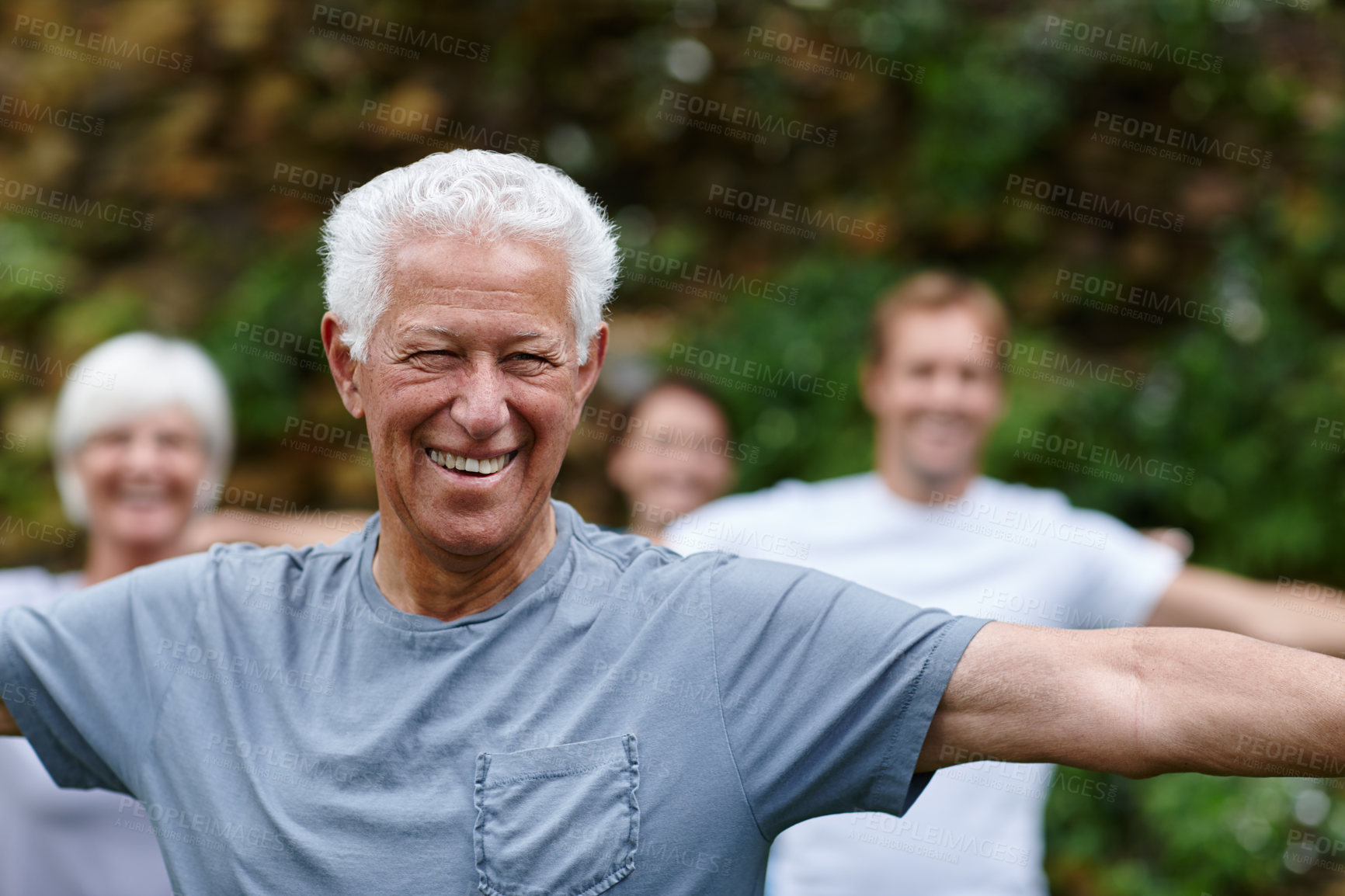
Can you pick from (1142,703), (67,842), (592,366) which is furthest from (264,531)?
(1142,703)

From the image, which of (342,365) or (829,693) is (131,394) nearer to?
(342,365)

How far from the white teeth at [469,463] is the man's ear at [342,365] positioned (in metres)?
0.16

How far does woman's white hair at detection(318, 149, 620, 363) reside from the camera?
152 cm

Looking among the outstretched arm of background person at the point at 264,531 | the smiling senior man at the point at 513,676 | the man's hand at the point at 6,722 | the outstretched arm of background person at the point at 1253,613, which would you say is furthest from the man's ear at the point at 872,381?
the man's hand at the point at 6,722

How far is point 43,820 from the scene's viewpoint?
2711mm

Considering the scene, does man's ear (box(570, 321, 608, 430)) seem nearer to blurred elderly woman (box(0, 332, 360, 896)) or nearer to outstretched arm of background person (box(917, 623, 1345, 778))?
outstretched arm of background person (box(917, 623, 1345, 778))

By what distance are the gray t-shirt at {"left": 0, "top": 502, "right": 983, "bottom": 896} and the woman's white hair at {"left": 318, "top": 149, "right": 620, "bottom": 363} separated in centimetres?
37

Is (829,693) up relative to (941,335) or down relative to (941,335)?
down

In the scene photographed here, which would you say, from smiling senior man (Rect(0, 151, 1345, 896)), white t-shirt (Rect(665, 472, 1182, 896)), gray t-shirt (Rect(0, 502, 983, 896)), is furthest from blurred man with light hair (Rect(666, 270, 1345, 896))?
gray t-shirt (Rect(0, 502, 983, 896))

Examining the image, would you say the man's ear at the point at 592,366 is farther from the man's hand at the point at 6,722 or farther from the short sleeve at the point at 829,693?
the man's hand at the point at 6,722

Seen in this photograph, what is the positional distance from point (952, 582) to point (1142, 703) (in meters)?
1.69

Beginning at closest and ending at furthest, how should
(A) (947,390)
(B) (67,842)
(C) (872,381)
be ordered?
1. (B) (67,842)
2. (A) (947,390)
3. (C) (872,381)

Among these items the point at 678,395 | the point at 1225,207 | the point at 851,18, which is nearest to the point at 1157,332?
the point at 1225,207

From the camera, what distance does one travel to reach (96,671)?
165 cm
